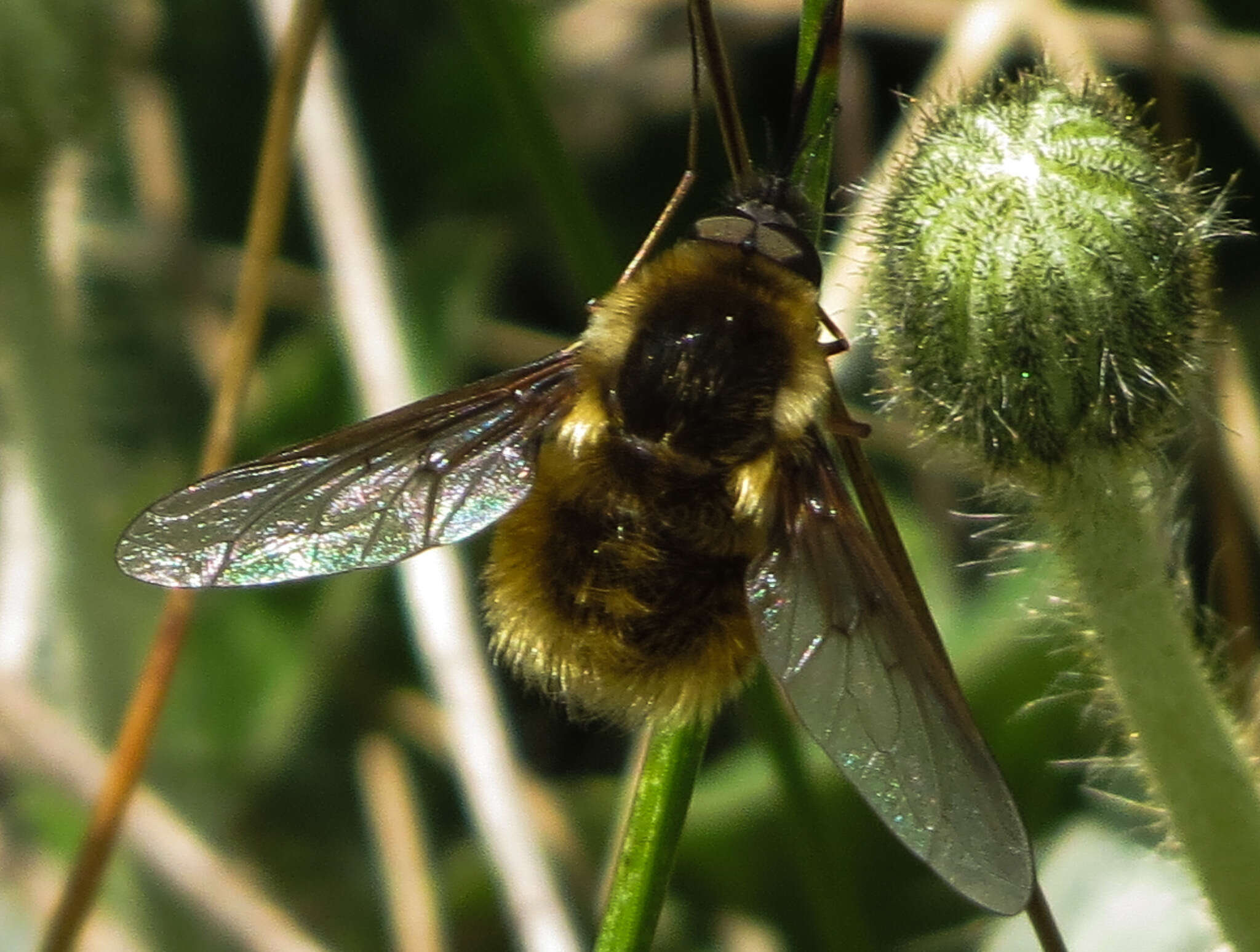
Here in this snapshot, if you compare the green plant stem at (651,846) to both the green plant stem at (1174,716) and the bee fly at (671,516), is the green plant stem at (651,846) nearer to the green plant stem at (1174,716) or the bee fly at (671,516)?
the bee fly at (671,516)

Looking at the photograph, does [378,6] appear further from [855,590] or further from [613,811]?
[855,590]

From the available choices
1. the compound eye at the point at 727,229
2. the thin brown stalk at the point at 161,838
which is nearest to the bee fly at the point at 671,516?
the compound eye at the point at 727,229

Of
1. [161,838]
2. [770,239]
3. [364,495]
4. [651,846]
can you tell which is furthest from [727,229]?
[161,838]

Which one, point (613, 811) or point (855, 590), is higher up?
point (855, 590)

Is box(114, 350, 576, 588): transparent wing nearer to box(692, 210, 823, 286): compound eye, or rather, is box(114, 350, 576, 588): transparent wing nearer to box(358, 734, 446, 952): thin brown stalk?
box(692, 210, 823, 286): compound eye

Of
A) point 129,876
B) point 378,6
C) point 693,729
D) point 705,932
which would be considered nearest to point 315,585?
point 129,876

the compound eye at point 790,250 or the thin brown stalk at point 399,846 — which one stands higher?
the compound eye at point 790,250
